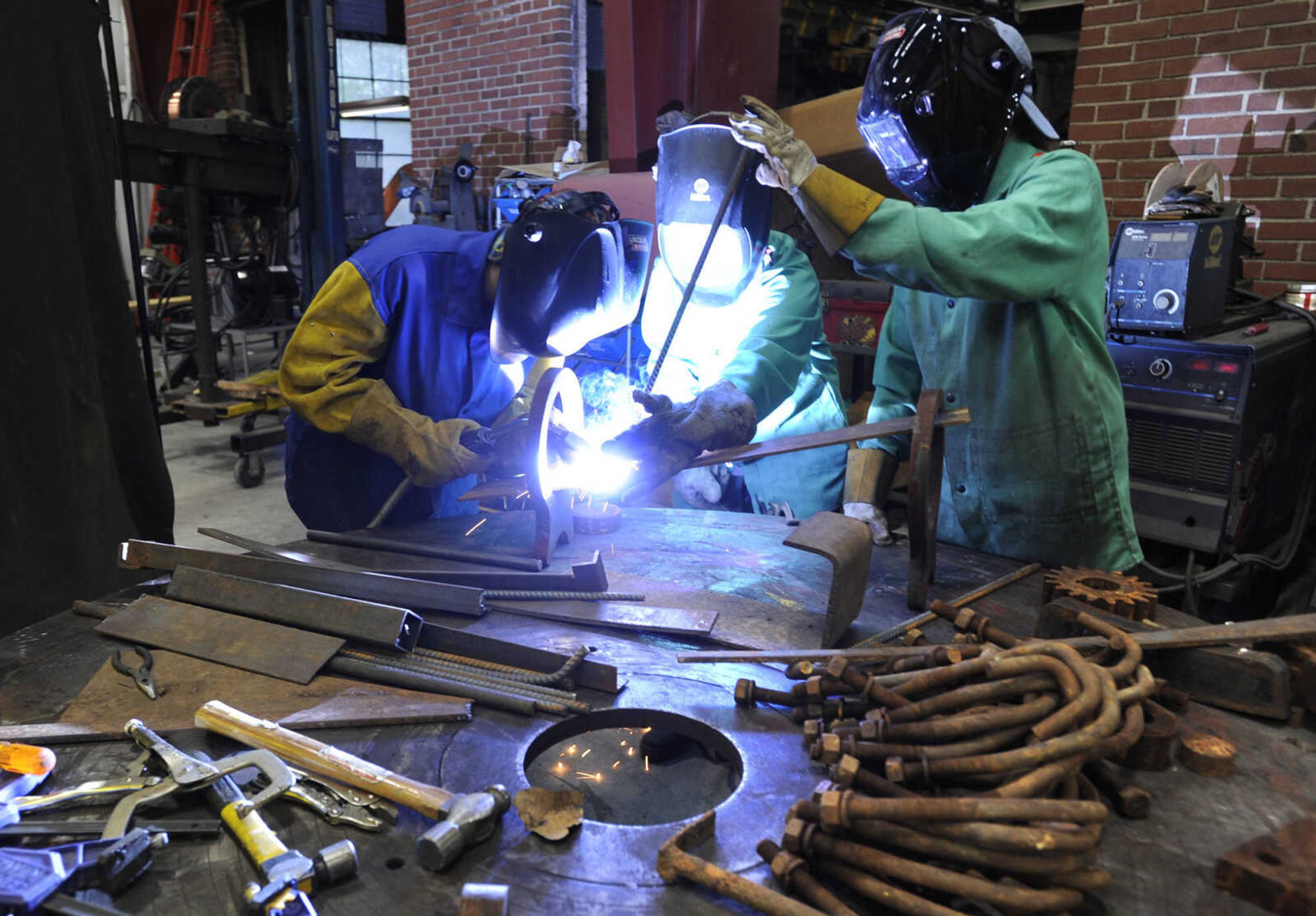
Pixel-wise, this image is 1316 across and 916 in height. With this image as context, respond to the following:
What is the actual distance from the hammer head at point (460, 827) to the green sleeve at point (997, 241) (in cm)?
120

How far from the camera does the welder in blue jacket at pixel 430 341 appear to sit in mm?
2334

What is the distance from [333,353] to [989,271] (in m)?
1.65

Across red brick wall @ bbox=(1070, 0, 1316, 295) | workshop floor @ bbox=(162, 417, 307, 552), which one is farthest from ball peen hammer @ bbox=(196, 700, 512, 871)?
red brick wall @ bbox=(1070, 0, 1316, 295)

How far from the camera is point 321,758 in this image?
3.97 feet

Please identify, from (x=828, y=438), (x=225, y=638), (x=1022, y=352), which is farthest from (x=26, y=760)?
(x=1022, y=352)

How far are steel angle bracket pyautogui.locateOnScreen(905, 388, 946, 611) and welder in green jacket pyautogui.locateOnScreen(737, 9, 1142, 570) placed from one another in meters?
0.26

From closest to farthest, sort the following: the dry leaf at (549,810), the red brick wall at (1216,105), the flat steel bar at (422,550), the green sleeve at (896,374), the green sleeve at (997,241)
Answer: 1. the dry leaf at (549,810)
2. the green sleeve at (997,241)
3. the flat steel bar at (422,550)
4. the green sleeve at (896,374)
5. the red brick wall at (1216,105)

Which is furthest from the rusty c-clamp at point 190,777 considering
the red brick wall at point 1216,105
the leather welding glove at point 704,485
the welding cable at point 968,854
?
the red brick wall at point 1216,105

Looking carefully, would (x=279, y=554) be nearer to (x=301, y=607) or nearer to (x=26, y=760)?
(x=301, y=607)

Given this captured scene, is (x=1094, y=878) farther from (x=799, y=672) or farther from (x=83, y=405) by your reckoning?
(x=83, y=405)

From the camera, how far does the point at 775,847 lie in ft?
3.41

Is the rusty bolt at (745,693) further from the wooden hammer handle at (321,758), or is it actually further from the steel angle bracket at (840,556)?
the wooden hammer handle at (321,758)

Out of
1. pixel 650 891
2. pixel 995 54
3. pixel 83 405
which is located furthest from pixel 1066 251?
pixel 83 405

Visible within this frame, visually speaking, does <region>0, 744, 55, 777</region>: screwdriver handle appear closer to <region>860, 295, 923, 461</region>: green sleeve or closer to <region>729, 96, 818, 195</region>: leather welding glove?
<region>729, 96, 818, 195</region>: leather welding glove
